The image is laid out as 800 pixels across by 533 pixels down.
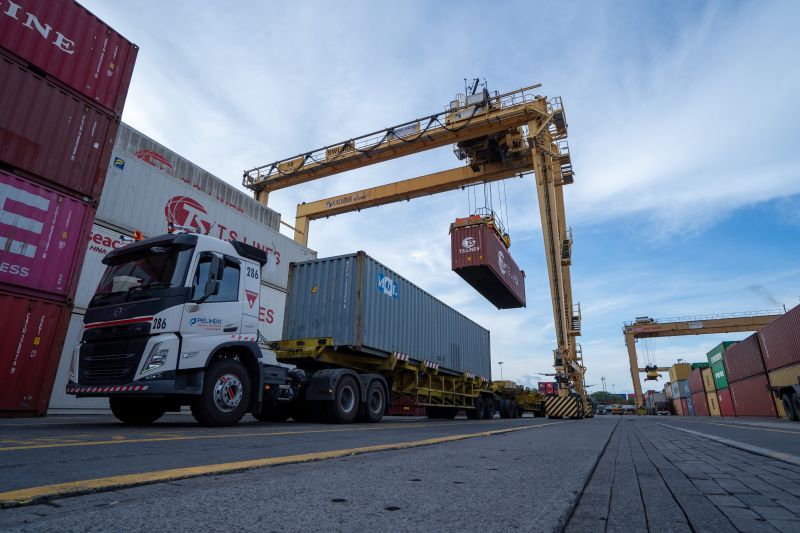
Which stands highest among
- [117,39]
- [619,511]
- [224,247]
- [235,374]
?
[117,39]

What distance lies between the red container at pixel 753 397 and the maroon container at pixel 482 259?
36.6 feet

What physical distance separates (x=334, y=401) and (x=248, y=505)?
271 inches

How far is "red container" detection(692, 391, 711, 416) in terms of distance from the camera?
3403 cm

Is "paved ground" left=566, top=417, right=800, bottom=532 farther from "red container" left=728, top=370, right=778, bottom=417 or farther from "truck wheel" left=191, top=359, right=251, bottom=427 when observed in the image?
"red container" left=728, top=370, right=778, bottom=417

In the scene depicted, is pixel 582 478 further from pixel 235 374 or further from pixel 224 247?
pixel 224 247

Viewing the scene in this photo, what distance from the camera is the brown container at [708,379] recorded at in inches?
1218

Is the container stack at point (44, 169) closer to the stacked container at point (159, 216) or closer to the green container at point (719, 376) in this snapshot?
the stacked container at point (159, 216)

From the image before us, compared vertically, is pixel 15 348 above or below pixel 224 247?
below

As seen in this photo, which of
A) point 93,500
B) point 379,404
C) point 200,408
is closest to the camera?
point 93,500

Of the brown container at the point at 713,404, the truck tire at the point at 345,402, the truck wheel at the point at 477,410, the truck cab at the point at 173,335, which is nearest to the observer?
the truck cab at the point at 173,335

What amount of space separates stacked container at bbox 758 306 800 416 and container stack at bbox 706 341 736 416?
29.6 feet

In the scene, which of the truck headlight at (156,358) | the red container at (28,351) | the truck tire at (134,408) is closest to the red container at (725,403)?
the truck tire at (134,408)

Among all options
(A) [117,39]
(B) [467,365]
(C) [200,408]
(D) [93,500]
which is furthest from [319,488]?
(B) [467,365]

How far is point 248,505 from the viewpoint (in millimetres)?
1732
